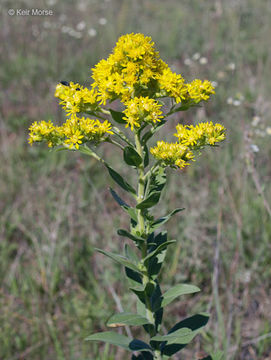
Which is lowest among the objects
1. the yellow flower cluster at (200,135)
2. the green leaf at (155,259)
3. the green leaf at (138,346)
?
the green leaf at (138,346)

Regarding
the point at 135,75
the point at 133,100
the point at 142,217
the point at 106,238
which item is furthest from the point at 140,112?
the point at 106,238

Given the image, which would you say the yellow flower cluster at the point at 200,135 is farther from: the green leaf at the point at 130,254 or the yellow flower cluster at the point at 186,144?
the green leaf at the point at 130,254

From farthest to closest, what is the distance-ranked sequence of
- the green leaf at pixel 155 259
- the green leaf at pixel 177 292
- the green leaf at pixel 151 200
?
the green leaf at pixel 155 259 < the green leaf at pixel 177 292 < the green leaf at pixel 151 200

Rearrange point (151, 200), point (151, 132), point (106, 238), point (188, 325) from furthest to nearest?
point (106, 238) < point (188, 325) < point (151, 132) < point (151, 200)

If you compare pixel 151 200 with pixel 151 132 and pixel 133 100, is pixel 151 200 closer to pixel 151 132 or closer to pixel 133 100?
pixel 151 132

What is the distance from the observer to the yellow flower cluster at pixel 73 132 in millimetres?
1485

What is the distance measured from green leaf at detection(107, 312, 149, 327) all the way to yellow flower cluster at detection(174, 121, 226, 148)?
0.69 m

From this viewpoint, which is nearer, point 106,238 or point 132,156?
point 132,156

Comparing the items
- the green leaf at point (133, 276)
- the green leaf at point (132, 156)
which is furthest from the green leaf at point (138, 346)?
the green leaf at point (132, 156)

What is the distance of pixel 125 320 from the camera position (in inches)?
56.9

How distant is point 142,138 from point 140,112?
0.13 metres

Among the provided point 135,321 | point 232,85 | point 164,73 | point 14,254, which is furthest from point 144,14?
point 135,321

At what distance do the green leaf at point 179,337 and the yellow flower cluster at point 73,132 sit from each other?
2.59 feet

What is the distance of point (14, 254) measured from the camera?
9.66ft
